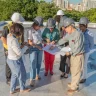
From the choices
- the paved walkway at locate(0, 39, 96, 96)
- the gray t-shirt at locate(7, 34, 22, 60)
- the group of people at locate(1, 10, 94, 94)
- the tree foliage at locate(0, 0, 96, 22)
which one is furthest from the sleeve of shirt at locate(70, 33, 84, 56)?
the tree foliage at locate(0, 0, 96, 22)

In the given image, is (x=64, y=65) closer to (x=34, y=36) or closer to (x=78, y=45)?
(x=34, y=36)

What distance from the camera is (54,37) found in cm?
520

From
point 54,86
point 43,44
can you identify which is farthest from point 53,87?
point 43,44

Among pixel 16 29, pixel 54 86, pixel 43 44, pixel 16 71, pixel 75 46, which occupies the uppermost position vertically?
pixel 16 29

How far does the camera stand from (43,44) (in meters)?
5.22

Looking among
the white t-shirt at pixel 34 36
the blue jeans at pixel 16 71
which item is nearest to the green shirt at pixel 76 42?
the white t-shirt at pixel 34 36

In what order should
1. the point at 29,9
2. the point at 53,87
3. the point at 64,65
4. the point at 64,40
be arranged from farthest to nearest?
1. the point at 29,9
2. the point at 64,65
3. the point at 53,87
4. the point at 64,40

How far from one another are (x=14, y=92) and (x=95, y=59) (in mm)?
2928

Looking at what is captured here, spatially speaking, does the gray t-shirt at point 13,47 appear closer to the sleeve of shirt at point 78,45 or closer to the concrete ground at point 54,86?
the concrete ground at point 54,86

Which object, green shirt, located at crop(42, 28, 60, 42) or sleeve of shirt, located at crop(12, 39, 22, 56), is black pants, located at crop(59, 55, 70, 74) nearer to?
green shirt, located at crop(42, 28, 60, 42)

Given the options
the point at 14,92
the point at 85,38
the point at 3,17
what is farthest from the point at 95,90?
the point at 3,17

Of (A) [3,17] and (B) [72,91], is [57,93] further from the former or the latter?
(A) [3,17]

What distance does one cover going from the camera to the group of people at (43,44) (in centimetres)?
427

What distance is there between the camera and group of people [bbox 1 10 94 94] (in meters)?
4.27
